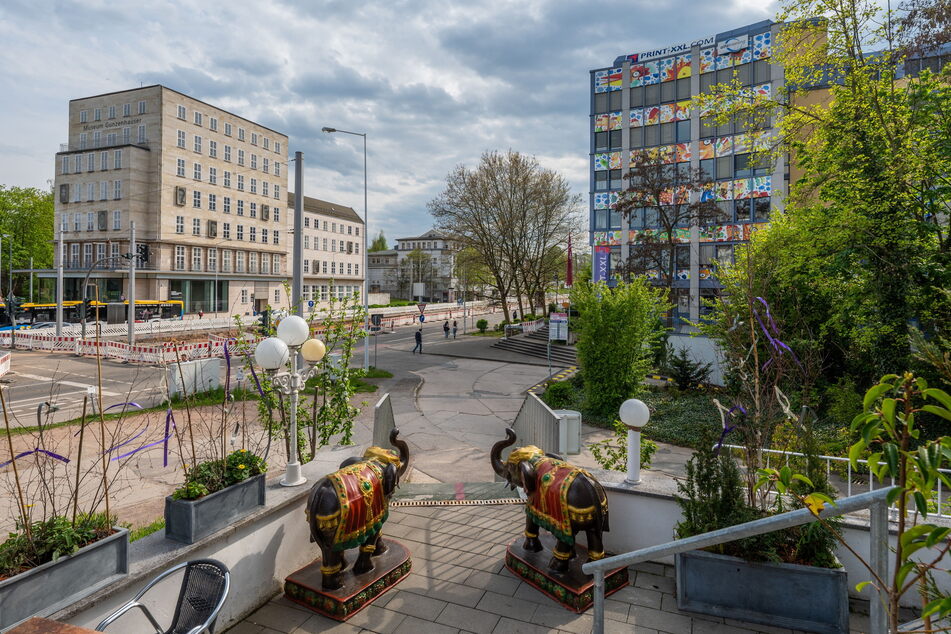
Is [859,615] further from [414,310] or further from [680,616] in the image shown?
[414,310]

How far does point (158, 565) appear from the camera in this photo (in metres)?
4.16

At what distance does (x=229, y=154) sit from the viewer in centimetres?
5372

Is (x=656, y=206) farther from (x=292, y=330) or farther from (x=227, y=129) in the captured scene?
(x=227, y=129)

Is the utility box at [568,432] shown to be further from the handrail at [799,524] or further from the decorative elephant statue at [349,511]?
the handrail at [799,524]

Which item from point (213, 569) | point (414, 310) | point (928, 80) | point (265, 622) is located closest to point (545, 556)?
point (265, 622)

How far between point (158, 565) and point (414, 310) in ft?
200

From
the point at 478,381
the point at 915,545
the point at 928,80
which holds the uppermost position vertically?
the point at 928,80

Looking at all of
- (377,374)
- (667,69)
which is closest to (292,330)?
(377,374)

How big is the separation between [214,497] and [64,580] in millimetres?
1225

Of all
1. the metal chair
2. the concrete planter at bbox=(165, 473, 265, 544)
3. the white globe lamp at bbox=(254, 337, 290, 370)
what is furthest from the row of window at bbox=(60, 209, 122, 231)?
the metal chair

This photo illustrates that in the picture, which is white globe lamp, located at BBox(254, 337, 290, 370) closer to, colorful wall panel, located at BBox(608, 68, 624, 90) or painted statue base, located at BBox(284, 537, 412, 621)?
painted statue base, located at BBox(284, 537, 412, 621)

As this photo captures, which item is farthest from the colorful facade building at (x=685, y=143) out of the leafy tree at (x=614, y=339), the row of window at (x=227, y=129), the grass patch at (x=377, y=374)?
the row of window at (x=227, y=129)

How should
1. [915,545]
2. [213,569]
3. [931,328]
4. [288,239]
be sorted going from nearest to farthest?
[915,545]
[213,569]
[931,328]
[288,239]

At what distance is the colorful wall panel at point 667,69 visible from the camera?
121 feet
